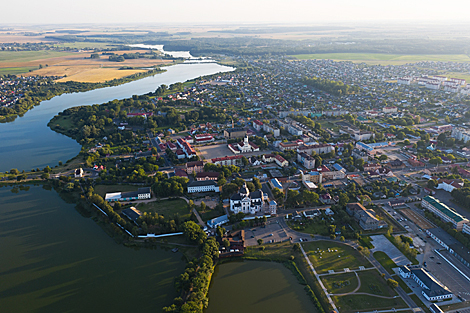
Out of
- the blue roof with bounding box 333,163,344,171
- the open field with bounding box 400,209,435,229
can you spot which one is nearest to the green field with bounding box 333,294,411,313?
the open field with bounding box 400,209,435,229

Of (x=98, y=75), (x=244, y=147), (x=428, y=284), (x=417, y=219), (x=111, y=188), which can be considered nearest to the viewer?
(x=428, y=284)

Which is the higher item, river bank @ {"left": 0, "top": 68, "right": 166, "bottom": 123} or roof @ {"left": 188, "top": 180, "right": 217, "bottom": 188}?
river bank @ {"left": 0, "top": 68, "right": 166, "bottom": 123}

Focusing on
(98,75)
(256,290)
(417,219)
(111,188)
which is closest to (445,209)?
(417,219)

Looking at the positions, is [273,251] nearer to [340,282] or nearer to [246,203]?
[340,282]

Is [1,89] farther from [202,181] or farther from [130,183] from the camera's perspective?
[202,181]

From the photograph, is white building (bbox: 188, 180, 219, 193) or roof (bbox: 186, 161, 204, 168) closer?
white building (bbox: 188, 180, 219, 193)

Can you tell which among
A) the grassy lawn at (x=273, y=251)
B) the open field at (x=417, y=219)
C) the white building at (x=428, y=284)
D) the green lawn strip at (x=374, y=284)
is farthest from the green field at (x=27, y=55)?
the white building at (x=428, y=284)

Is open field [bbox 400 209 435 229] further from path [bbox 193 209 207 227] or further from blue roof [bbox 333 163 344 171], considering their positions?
path [bbox 193 209 207 227]
